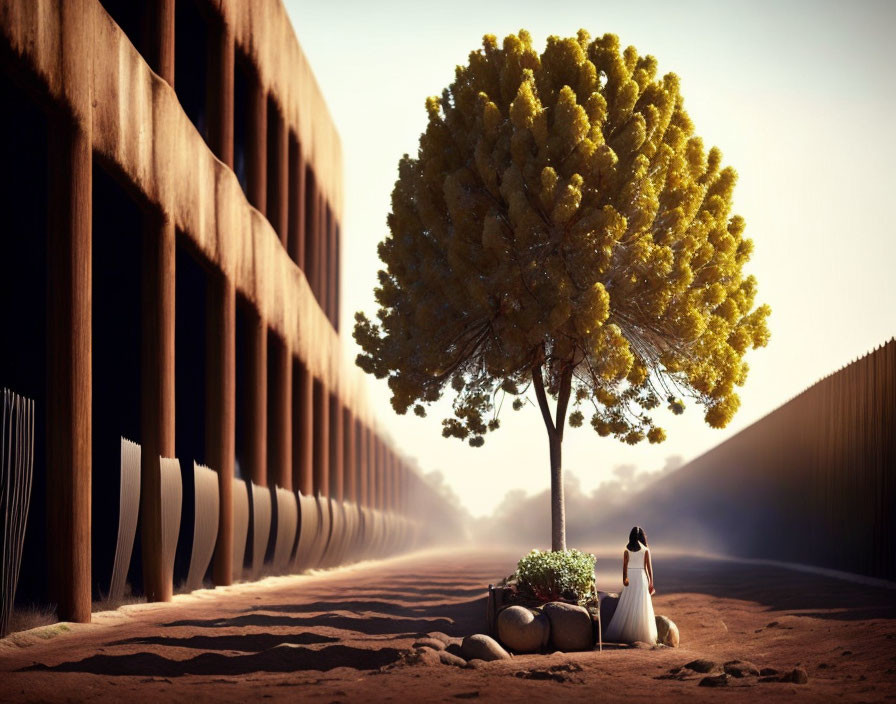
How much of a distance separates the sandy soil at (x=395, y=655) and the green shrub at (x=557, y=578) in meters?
1.10

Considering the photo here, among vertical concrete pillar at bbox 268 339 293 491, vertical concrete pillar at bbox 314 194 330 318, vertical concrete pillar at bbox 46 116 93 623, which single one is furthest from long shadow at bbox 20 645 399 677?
vertical concrete pillar at bbox 314 194 330 318

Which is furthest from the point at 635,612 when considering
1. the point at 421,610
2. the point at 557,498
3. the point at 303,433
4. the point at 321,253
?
the point at 321,253

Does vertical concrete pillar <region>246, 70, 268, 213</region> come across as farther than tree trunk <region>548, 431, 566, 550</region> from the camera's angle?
Yes

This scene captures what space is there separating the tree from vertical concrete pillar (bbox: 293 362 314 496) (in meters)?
10.3

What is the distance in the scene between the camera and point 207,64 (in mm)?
21656

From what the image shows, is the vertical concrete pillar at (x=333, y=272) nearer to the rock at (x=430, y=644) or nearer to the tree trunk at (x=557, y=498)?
the tree trunk at (x=557, y=498)

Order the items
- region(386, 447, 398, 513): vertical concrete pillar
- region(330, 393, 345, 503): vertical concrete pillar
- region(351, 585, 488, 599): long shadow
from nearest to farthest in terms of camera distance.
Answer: region(351, 585, 488, 599): long shadow
region(330, 393, 345, 503): vertical concrete pillar
region(386, 447, 398, 513): vertical concrete pillar

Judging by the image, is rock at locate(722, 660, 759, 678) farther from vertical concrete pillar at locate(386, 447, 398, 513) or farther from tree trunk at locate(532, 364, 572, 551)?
vertical concrete pillar at locate(386, 447, 398, 513)

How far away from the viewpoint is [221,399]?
2041 centimetres

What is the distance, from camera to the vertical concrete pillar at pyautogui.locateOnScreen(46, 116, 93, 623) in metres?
12.6

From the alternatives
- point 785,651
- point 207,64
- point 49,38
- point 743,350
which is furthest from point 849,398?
point 49,38

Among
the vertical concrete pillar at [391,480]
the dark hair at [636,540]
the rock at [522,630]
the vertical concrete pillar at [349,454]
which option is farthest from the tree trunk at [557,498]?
the vertical concrete pillar at [391,480]

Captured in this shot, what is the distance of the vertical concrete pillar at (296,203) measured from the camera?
29.9 metres

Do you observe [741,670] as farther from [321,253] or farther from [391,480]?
[391,480]
